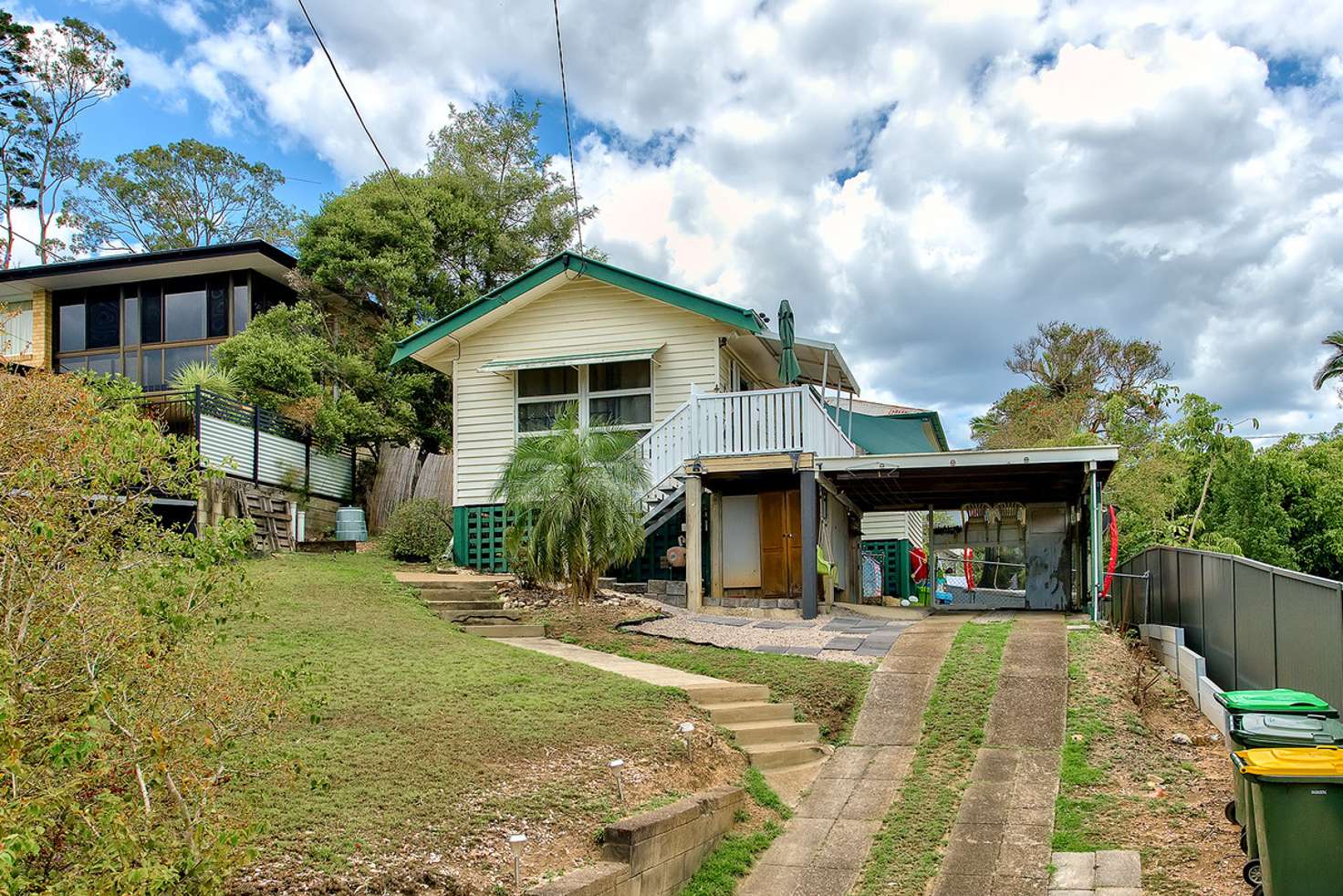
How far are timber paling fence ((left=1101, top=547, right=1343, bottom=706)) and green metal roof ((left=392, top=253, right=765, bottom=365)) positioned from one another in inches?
300

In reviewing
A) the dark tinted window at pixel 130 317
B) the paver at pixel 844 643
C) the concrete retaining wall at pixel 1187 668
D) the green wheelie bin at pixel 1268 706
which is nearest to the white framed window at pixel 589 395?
the paver at pixel 844 643

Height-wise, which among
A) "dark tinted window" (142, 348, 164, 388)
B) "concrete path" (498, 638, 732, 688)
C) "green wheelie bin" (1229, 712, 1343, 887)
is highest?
"dark tinted window" (142, 348, 164, 388)

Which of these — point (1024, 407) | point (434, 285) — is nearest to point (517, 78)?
point (434, 285)

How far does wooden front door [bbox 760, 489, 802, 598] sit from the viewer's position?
1859 cm

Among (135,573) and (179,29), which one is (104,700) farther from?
(179,29)

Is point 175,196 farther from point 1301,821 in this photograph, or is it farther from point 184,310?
point 1301,821

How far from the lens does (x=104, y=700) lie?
4246mm

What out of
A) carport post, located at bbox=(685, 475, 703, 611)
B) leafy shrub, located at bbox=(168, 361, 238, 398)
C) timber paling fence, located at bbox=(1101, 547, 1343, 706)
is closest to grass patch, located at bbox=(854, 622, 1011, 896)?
Result: timber paling fence, located at bbox=(1101, 547, 1343, 706)

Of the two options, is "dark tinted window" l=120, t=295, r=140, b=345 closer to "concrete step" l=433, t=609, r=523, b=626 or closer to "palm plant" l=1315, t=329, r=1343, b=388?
"concrete step" l=433, t=609, r=523, b=626

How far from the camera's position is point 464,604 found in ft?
50.6

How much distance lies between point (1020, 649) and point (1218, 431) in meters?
13.1

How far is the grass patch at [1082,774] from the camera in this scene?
25.1 ft

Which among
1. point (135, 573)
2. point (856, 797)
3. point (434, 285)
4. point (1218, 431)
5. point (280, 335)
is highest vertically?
point (434, 285)

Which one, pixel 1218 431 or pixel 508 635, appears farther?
pixel 1218 431
